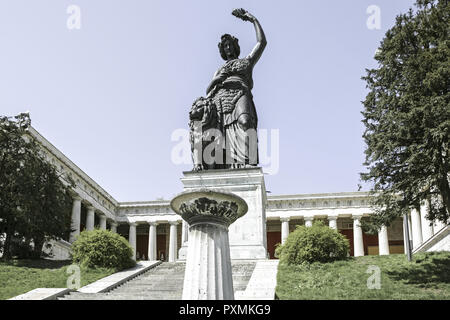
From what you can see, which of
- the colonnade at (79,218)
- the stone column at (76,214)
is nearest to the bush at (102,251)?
the colonnade at (79,218)

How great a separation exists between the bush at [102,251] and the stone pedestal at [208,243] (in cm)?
1244

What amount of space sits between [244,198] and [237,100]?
3728 mm

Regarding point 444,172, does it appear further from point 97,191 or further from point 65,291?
point 97,191

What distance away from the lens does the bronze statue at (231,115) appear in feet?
61.0

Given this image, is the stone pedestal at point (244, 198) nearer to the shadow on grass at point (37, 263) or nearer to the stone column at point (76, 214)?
the shadow on grass at point (37, 263)

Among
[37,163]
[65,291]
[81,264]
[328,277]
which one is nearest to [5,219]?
[37,163]

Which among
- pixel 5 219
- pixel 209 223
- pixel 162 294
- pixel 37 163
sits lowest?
pixel 162 294

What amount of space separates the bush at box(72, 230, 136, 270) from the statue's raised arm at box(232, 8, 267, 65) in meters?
8.59

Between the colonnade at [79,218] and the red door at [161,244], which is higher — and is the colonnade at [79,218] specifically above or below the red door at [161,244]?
above

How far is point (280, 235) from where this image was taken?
61219 millimetres

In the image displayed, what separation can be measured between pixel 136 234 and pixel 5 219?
39.0 m

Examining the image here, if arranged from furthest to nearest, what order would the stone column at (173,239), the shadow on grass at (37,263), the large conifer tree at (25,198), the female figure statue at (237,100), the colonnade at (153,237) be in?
the colonnade at (153,237) → the stone column at (173,239) → the large conifer tree at (25,198) → the shadow on grass at (37,263) → the female figure statue at (237,100)

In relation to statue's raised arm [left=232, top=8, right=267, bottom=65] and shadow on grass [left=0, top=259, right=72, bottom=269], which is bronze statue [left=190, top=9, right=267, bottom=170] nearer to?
statue's raised arm [left=232, top=8, right=267, bottom=65]

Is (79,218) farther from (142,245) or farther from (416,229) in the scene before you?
(416,229)
